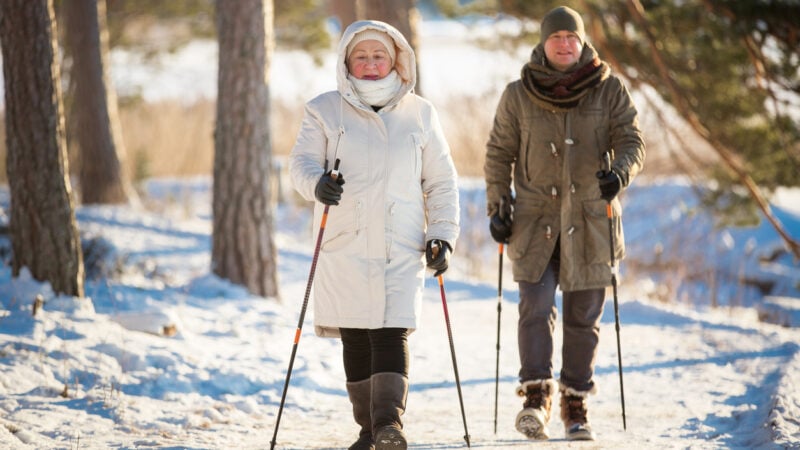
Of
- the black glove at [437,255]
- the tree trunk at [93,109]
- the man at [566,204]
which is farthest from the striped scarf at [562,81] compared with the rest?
the tree trunk at [93,109]

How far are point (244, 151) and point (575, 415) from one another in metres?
3.97

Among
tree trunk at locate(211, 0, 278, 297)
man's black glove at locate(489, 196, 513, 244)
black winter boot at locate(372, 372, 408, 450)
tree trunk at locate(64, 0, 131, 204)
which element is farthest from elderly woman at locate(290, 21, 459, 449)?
tree trunk at locate(64, 0, 131, 204)

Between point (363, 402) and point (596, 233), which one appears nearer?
point (363, 402)

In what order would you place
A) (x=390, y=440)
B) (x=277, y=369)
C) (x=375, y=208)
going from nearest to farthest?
1. (x=390, y=440)
2. (x=375, y=208)
3. (x=277, y=369)

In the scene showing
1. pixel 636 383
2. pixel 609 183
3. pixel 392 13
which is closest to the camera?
pixel 609 183

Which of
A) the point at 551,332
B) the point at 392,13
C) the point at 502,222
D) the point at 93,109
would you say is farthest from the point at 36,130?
the point at 93,109

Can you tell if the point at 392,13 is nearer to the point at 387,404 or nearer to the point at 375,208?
the point at 375,208

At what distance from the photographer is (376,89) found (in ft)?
13.5

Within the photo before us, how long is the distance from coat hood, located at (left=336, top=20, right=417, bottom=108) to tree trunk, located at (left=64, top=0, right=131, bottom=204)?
886 cm

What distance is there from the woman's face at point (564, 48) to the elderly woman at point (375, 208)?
829 millimetres

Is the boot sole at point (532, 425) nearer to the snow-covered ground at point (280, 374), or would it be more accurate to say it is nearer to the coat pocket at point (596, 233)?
the snow-covered ground at point (280, 374)

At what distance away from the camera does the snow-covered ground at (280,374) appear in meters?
4.64

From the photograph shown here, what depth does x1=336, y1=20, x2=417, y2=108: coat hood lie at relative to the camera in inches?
161

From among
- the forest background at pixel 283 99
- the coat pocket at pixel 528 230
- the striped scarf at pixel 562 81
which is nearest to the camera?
the striped scarf at pixel 562 81
